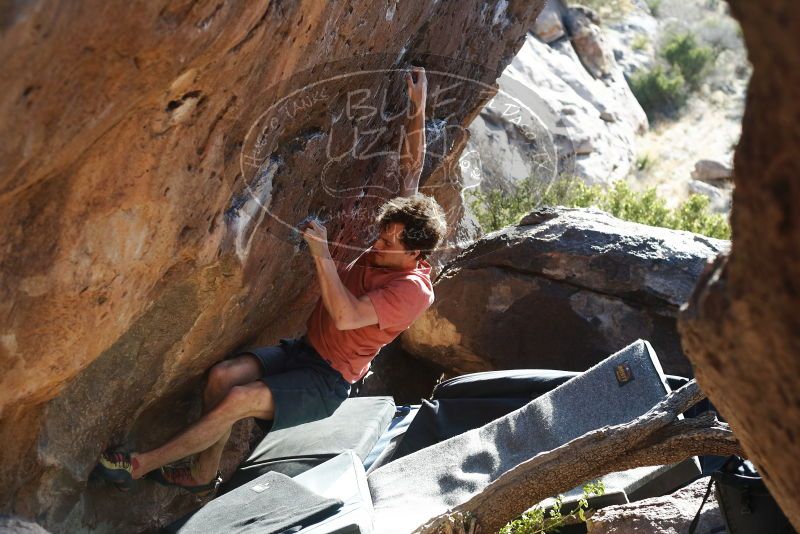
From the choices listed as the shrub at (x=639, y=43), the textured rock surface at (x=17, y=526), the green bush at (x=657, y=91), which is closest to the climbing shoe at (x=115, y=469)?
the textured rock surface at (x=17, y=526)

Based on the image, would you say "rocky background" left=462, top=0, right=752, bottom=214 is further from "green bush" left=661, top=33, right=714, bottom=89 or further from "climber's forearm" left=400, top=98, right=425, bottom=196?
"climber's forearm" left=400, top=98, right=425, bottom=196

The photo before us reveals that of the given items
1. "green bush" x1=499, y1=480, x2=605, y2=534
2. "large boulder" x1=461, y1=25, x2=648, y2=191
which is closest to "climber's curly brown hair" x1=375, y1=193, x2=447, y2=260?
"green bush" x1=499, y1=480, x2=605, y2=534

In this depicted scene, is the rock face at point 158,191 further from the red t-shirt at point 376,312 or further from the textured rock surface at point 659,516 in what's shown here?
the textured rock surface at point 659,516

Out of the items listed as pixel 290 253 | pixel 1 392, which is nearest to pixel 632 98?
pixel 290 253

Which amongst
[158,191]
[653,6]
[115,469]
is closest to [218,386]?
[115,469]

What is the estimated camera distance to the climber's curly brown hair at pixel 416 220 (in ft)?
13.5

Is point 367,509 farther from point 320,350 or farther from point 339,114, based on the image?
point 339,114

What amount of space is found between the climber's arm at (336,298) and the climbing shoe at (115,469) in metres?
1.05

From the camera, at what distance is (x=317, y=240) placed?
4070 mm

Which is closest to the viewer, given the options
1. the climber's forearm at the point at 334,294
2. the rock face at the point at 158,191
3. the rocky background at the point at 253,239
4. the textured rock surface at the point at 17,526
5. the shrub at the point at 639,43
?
the rocky background at the point at 253,239

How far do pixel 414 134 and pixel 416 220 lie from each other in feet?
2.50

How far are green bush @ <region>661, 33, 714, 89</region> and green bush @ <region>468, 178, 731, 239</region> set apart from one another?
8.39 meters

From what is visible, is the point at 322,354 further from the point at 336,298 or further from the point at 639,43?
the point at 639,43

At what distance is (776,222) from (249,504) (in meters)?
2.55
